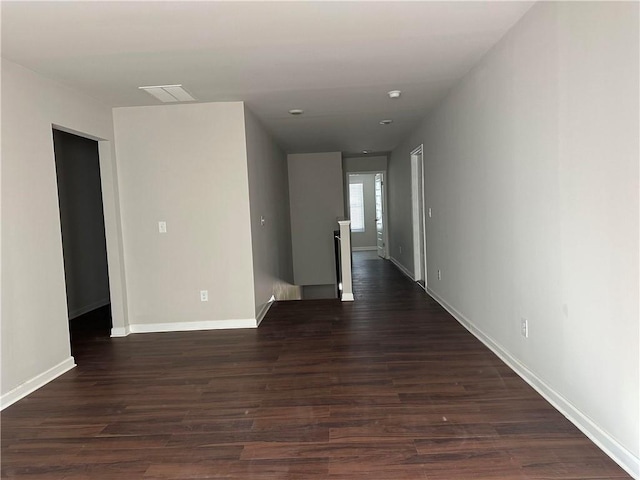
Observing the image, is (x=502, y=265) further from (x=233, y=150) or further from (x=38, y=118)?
(x=38, y=118)

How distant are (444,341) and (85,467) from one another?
108 inches

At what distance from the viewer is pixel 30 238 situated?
2998 millimetres

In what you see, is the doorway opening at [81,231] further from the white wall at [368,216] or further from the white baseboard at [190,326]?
the white wall at [368,216]

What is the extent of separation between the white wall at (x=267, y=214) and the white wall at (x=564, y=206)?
7.25 feet

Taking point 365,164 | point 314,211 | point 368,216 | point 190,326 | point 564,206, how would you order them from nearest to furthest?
point 564,206 < point 190,326 < point 314,211 < point 365,164 < point 368,216

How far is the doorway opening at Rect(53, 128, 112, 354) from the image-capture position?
5141 millimetres

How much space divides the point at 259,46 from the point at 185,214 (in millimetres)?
2061

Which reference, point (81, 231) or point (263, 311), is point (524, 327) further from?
point (81, 231)

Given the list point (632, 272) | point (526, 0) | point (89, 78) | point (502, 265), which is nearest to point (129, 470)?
point (632, 272)

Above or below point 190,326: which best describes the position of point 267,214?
above

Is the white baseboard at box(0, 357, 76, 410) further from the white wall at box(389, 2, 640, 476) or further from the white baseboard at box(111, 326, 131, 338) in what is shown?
the white wall at box(389, 2, 640, 476)

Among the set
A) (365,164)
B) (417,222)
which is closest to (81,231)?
(417,222)

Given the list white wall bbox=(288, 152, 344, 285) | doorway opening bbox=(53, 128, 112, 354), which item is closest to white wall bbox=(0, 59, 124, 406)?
doorway opening bbox=(53, 128, 112, 354)

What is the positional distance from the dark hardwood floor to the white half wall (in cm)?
116
